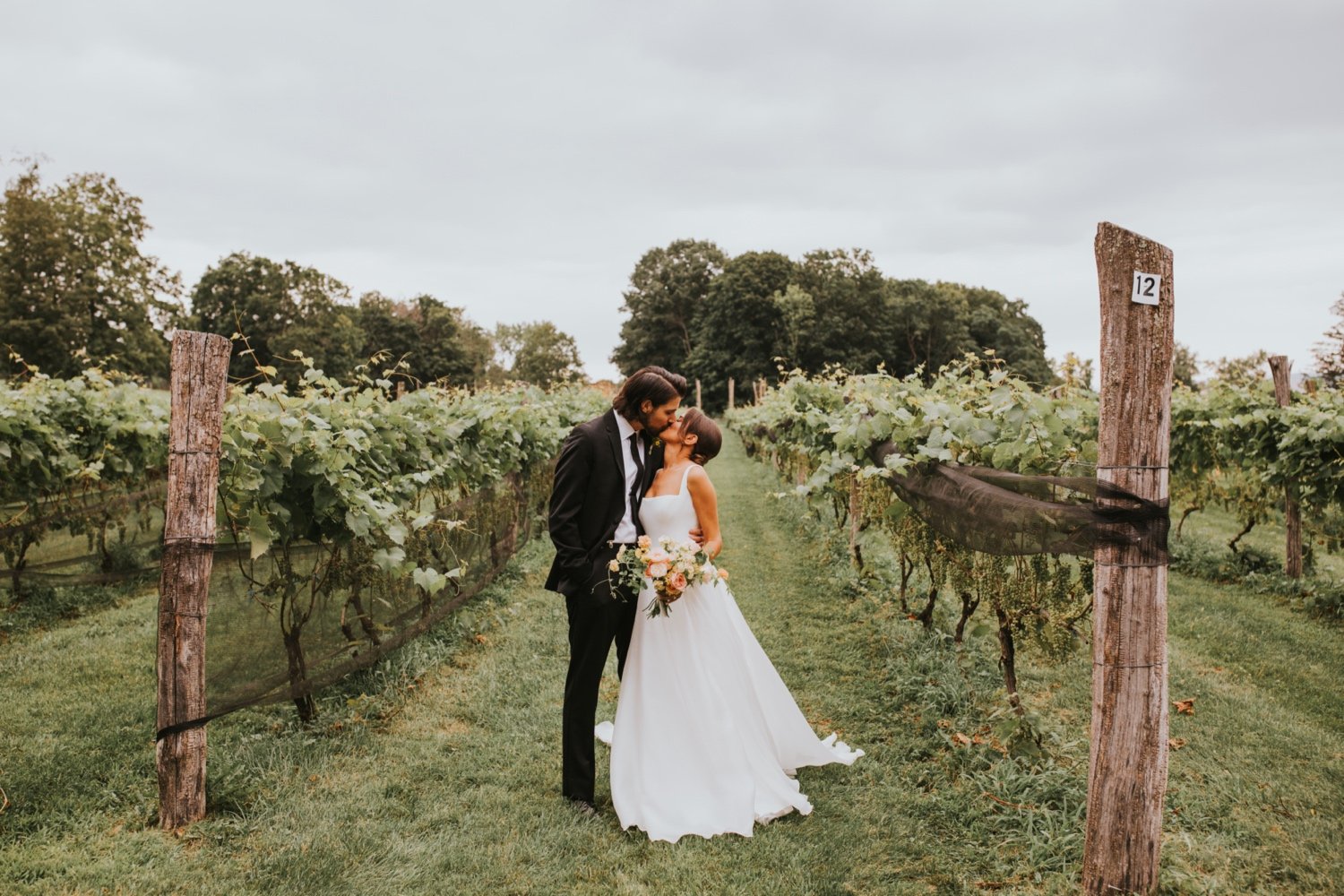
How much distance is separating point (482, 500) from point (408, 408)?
1.19m

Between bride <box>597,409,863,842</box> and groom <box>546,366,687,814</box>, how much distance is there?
0.15m

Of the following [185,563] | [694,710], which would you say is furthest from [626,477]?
[185,563]

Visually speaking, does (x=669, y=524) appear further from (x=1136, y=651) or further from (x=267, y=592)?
(x=267, y=592)

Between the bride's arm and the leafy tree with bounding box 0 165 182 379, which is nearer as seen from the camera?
the bride's arm

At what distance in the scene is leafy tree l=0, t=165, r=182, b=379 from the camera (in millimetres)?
31016

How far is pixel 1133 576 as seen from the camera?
2801mm

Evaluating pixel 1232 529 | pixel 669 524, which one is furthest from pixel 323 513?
pixel 1232 529

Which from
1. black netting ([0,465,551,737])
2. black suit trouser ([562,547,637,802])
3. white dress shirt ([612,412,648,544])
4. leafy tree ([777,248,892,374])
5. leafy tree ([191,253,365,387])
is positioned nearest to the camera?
black suit trouser ([562,547,637,802])

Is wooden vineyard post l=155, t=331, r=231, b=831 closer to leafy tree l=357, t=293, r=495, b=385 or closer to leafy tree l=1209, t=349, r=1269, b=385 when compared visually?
leafy tree l=1209, t=349, r=1269, b=385

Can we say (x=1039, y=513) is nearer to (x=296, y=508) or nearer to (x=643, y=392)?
(x=643, y=392)

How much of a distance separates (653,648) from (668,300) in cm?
6253

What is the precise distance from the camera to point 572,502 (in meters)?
3.75

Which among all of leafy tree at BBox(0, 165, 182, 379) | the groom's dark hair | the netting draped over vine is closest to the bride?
the groom's dark hair

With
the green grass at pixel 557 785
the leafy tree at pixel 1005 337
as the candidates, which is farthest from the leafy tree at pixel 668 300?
the green grass at pixel 557 785
